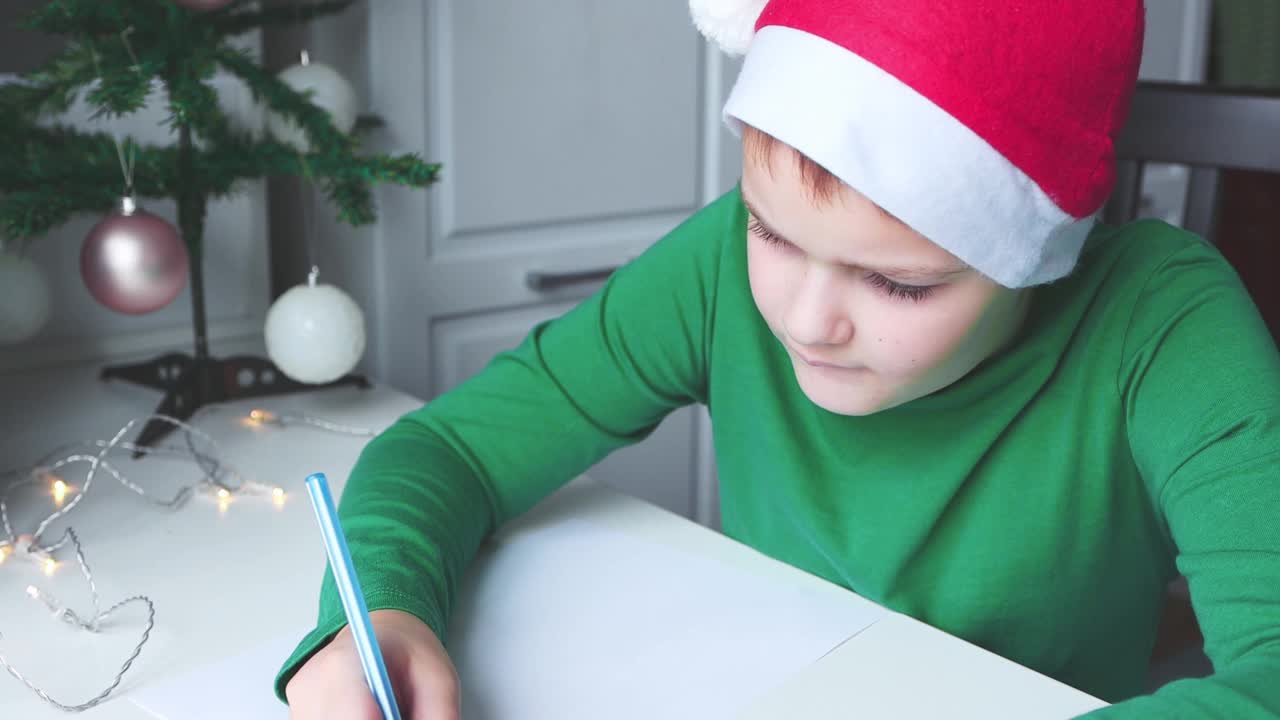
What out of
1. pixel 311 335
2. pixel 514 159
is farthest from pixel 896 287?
pixel 514 159

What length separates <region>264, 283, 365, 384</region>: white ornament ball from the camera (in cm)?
104

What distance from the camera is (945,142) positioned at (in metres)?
0.57

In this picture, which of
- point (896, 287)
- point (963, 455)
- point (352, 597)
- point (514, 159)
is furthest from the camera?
point (514, 159)

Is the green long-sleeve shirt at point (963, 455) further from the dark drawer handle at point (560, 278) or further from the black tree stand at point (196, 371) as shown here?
the dark drawer handle at point (560, 278)

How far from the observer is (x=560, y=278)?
155cm

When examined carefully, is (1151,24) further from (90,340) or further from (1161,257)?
(90,340)

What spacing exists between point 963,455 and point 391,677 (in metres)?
0.38

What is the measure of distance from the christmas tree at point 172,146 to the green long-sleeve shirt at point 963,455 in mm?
329

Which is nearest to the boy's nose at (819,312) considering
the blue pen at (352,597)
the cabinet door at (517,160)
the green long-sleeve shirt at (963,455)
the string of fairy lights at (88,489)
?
the green long-sleeve shirt at (963,455)

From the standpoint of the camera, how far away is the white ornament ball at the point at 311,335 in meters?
1.04

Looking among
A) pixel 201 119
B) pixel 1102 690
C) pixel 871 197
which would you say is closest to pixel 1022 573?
pixel 1102 690

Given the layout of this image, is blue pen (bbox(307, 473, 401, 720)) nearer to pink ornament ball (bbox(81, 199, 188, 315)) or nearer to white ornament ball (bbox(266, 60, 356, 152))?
pink ornament ball (bbox(81, 199, 188, 315))

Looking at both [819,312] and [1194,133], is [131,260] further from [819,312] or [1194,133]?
[1194,133]

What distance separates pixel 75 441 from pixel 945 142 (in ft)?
2.43
